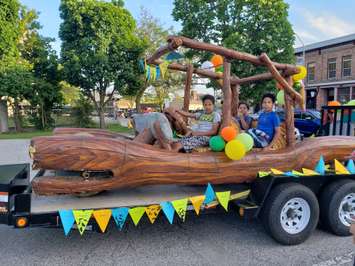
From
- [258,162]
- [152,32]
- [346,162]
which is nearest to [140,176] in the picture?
[258,162]

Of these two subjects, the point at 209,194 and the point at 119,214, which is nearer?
the point at 119,214

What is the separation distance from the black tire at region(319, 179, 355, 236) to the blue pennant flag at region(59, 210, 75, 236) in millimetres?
2997

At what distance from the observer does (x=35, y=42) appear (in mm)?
22484

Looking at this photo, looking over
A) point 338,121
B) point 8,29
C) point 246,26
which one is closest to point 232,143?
point 338,121

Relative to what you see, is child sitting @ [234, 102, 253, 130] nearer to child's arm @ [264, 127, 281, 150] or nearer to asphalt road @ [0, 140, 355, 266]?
child's arm @ [264, 127, 281, 150]

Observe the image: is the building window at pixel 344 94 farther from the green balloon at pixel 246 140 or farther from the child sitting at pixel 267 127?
the green balloon at pixel 246 140

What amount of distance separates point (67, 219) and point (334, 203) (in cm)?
311

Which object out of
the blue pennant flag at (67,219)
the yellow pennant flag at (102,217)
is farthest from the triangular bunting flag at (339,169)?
the blue pennant flag at (67,219)

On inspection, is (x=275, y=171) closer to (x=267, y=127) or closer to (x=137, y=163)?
(x=267, y=127)

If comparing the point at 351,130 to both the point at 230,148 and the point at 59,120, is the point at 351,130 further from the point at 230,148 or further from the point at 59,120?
the point at 59,120

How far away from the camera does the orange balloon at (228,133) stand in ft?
12.6

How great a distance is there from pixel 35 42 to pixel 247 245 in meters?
22.5

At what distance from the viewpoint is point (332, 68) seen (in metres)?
29.9

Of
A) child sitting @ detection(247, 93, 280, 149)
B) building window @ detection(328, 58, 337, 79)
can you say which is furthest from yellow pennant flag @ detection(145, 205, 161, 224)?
building window @ detection(328, 58, 337, 79)
